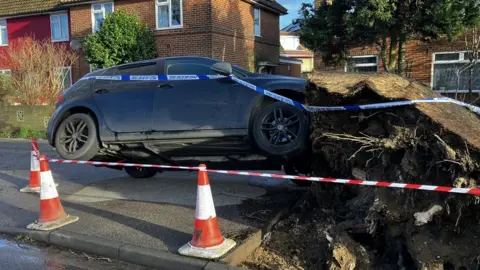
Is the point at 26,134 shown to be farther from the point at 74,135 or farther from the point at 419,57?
the point at 419,57

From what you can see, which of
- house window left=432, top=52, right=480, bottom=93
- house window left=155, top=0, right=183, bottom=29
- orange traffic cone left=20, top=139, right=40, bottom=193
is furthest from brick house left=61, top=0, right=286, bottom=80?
orange traffic cone left=20, top=139, right=40, bottom=193

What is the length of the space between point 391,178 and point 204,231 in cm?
188

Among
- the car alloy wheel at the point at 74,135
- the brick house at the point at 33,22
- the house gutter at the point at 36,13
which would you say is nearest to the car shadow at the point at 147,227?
the car alloy wheel at the point at 74,135

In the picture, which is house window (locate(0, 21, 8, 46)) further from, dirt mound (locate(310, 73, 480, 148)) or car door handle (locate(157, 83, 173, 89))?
dirt mound (locate(310, 73, 480, 148))

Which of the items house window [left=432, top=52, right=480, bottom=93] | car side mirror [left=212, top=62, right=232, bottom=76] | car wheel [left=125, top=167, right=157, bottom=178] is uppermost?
house window [left=432, top=52, right=480, bottom=93]

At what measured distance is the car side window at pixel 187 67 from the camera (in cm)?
569

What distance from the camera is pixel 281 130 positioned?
504 cm

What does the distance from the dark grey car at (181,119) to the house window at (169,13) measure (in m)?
12.5

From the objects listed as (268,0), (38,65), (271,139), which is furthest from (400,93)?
(268,0)

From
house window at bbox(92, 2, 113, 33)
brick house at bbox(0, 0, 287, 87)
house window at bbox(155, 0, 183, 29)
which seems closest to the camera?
brick house at bbox(0, 0, 287, 87)

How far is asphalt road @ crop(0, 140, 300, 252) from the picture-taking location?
491 centimetres

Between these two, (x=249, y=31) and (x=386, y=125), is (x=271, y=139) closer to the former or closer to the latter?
(x=386, y=125)

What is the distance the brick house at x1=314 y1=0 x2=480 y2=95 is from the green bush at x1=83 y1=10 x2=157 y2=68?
24.7 feet

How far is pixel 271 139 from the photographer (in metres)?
5.07
